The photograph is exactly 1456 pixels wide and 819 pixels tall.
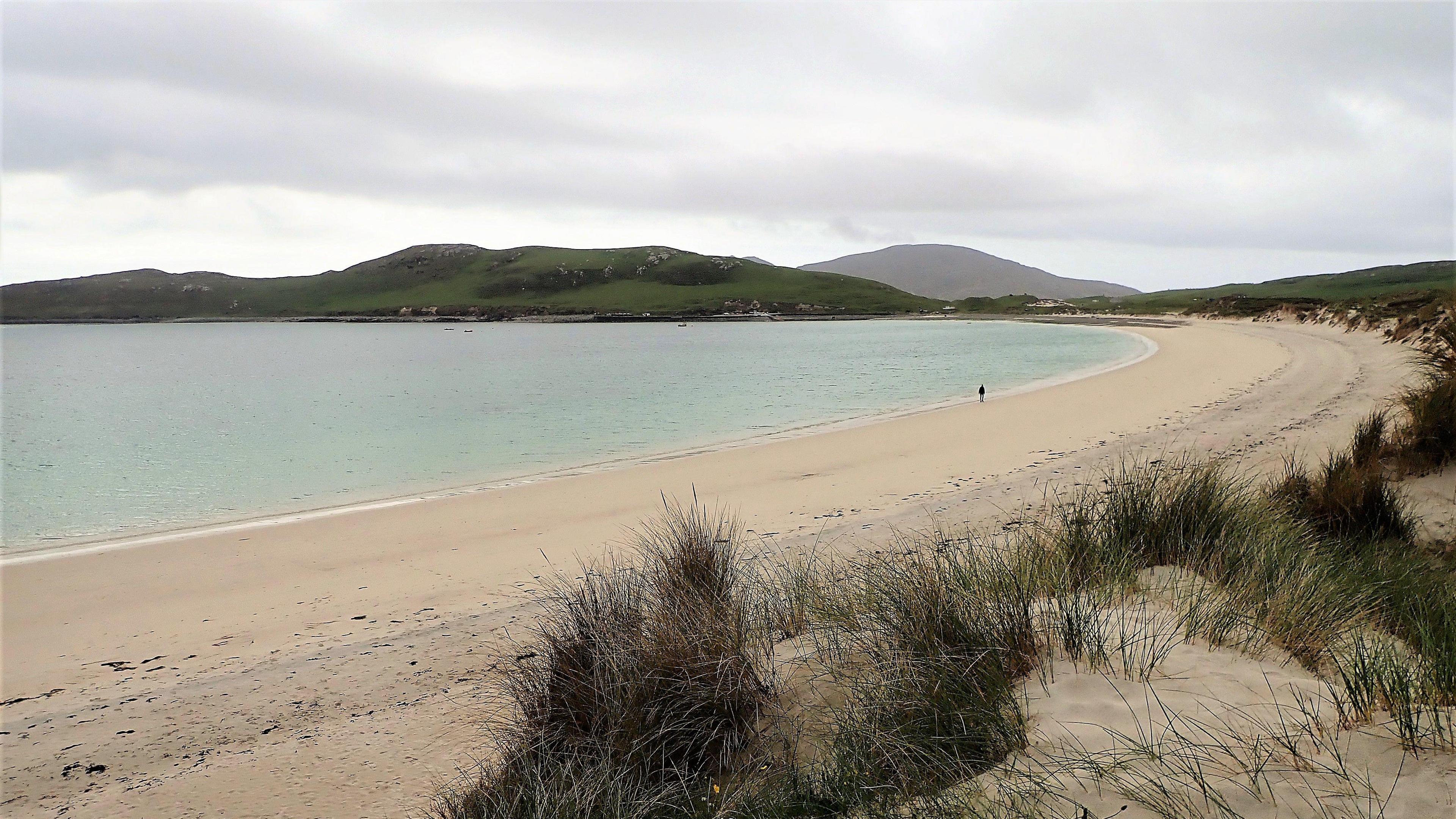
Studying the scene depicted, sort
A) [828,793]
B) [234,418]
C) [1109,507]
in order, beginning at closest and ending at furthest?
[828,793] < [1109,507] < [234,418]

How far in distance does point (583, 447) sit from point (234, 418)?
15.0 m

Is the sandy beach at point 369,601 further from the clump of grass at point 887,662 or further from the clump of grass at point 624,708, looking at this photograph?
the clump of grass at point 887,662

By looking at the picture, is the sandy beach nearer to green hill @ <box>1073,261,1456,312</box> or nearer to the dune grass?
the dune grass

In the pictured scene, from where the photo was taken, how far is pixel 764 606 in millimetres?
4453

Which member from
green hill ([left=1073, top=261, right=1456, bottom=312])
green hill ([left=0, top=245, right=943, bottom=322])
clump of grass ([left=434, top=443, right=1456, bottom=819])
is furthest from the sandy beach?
green hill ([left=0, top=245, right=943, bottom=322])

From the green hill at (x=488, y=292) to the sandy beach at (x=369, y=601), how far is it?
146 meters

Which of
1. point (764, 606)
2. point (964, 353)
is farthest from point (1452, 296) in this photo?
point (964, 353)

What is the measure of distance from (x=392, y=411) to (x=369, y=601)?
66.4 ft

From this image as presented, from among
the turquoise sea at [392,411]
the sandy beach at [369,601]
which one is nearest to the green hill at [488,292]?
the turquoise sea at [392,411]

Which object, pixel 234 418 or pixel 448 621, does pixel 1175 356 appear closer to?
pixel 448 621

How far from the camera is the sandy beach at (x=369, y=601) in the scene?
4.01 m

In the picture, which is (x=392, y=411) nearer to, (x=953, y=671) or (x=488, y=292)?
(x=953, y=671)

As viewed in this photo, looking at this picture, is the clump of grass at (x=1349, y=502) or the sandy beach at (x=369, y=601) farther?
the clump of grass at (x=1349, y=502)

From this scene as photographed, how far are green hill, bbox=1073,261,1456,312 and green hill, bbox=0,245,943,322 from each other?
1873 inches
